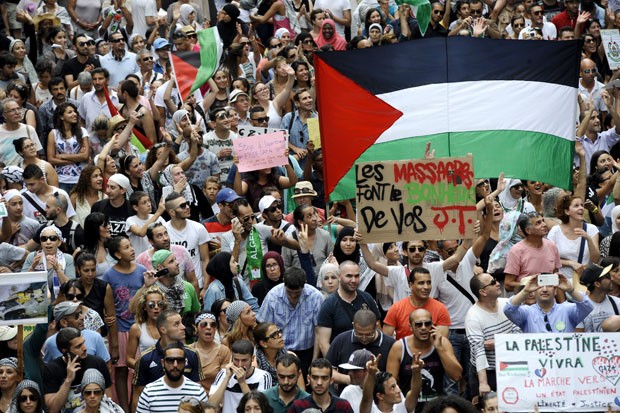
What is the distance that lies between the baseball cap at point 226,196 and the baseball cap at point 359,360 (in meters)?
3.60

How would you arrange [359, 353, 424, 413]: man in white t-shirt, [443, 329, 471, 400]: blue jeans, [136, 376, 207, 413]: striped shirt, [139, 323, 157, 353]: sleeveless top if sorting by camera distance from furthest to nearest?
[139, 323, 157, 353]: sleeveless top, [443, 329, 471, 400]: blue jeans, [136, 376, 207, 413]: striped shirt, [359, 353, 424, 413]: man in white t-shirt

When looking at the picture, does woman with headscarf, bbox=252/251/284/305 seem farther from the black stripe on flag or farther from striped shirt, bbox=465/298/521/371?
striped shirt, bbox=465/298/521/371

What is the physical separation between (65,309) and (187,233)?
2.41 meters

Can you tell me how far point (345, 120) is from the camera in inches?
583

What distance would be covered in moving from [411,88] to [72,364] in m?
3.98

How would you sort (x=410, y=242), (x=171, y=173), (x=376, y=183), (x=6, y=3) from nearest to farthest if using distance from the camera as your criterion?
(x=376, y=183) < (x=410, y=242) < (x=171, y=173) < (x=6, y=3)

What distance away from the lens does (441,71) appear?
14.8 meters

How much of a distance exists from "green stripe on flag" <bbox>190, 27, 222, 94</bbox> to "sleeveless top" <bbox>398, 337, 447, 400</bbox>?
7081 millimetres

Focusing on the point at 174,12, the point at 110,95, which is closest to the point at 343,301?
the point at 110,95

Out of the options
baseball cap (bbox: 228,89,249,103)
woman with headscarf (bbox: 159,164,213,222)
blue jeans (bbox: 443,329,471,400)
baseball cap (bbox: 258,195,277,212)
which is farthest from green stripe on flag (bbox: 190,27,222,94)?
blue jeans (bbox: 443,329,471,400)

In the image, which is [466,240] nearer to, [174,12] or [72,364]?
[72,364]

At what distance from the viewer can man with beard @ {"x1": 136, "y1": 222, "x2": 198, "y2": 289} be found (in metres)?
15.2

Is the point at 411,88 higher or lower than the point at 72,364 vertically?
higher

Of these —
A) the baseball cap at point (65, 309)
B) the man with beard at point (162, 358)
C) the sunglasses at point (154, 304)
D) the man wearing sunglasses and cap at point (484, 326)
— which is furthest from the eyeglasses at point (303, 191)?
the baseball cap at point (65, 309)
